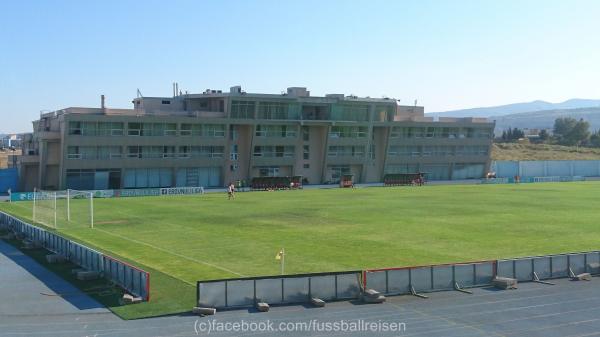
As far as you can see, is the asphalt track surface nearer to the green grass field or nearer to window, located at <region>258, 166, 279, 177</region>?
the green grass field

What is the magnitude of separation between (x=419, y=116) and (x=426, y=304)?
4161 inches

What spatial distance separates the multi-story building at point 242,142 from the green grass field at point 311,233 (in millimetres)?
15646

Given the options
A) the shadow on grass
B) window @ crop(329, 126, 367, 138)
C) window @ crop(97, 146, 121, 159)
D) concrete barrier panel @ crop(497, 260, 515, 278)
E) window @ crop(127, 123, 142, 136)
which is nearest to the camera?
the shadow on grass

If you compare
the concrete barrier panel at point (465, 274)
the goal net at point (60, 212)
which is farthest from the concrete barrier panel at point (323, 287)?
the goal net at point (60, 212)

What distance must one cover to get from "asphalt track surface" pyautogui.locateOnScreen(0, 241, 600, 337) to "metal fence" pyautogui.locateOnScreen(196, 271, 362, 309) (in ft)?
1.87

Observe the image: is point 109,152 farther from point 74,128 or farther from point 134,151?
point 74,128

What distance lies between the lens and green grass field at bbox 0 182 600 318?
37.5 meters

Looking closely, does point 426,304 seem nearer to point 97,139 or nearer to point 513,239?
point 513,239

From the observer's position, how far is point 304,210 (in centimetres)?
6750

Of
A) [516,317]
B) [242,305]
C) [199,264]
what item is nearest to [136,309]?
[242,305]

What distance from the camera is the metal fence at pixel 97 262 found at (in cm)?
2981

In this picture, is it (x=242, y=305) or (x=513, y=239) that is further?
(x=513, y=239)

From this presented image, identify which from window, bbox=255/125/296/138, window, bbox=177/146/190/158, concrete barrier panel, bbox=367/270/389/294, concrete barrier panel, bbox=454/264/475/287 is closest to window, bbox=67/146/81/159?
window, bbox=177/146/190/158

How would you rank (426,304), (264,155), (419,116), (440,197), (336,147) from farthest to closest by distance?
(419,116)
(336,147)
(264,155)
(440,197)
(426,304)
